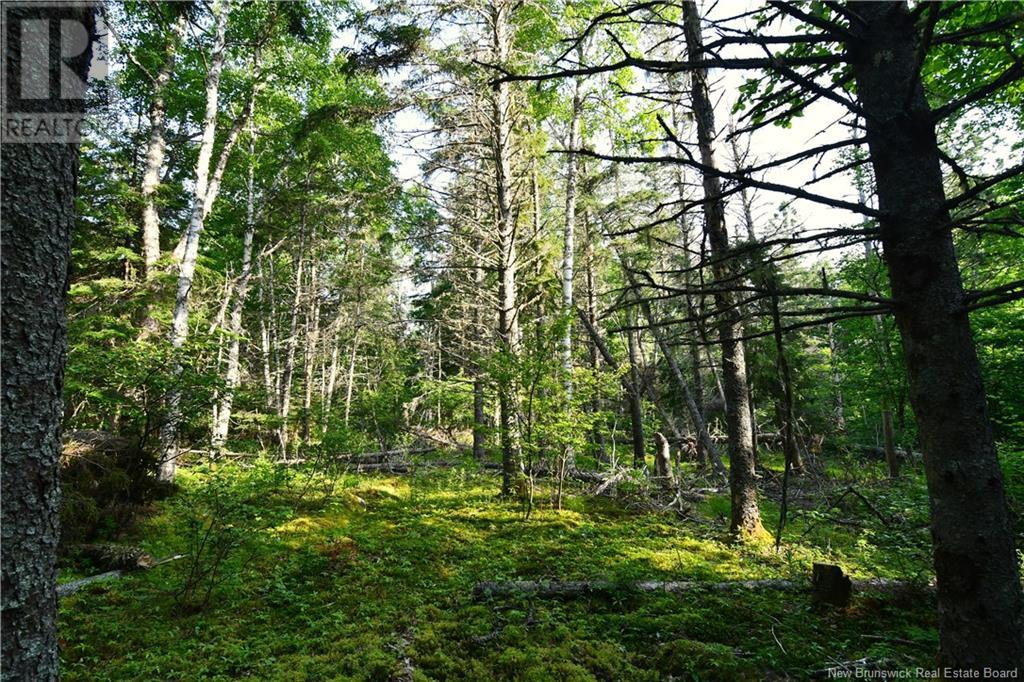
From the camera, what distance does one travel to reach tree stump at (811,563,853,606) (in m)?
3.98

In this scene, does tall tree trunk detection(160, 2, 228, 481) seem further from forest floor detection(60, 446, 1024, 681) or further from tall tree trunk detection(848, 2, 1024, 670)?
tall tree trunk detection(848, 2, 1024, 670)

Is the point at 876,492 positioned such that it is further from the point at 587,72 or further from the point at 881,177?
the point at 587,72

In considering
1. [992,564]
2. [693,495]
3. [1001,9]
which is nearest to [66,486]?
[992,564]

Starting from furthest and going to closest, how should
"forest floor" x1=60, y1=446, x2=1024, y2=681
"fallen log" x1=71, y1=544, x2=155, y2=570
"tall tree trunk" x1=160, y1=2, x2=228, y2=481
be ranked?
"tall tree trunk" x1=160, y1=2, x2=228, y2=481, "fallen log" x1=71, y1=544, x2=155, y2=570, "forest floor" x1=60, y1=446, x2=1024, y2=681

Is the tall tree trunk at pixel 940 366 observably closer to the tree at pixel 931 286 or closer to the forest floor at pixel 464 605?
the tree at pixel 931 286

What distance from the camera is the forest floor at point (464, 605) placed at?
319 centimetres

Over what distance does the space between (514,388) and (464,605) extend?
4.00 m

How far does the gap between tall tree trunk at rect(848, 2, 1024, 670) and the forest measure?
0.01 meters

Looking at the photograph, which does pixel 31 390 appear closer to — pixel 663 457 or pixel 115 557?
pixel 115 557

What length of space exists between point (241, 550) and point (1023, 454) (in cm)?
1017

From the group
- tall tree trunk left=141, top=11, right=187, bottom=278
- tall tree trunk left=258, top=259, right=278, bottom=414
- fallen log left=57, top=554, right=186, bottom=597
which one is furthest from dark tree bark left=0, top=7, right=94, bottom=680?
tall tree trunk left=258, top=259, right=278, bottom=414

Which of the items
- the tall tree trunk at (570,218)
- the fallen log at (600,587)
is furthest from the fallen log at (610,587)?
the tall tree trunk at (570,218)

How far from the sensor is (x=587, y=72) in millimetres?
1744

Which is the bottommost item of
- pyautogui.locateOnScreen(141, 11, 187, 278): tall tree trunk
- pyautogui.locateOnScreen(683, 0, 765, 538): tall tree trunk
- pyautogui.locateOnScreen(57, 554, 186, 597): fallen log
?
pyautogui.locateOnScreen(57, 554, 186, 597): fallen log
